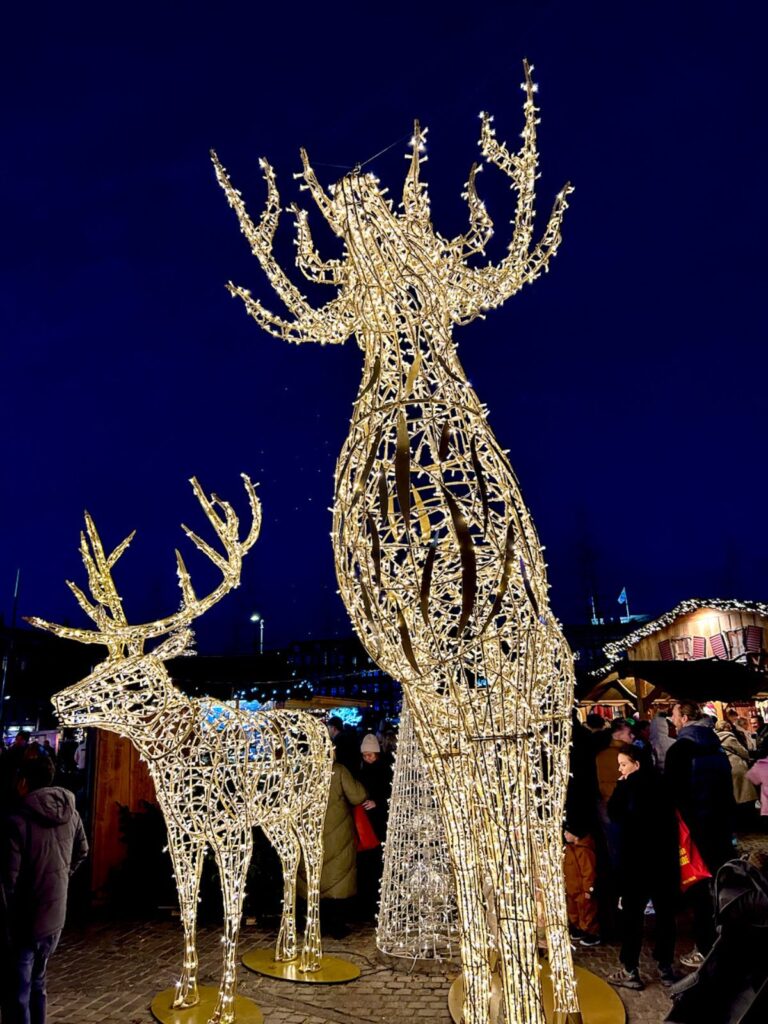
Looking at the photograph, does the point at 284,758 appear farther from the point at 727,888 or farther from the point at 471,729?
the point at 727,888

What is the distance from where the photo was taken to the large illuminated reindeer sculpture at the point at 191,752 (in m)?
4.34

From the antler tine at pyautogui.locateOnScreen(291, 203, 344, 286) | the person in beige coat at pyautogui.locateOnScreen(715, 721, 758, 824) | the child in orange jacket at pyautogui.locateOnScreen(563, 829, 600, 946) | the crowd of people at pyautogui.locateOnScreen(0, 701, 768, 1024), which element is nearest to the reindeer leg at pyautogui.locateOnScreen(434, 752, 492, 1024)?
the crowd of people at pyautogui.locateOnScreen(0, 701, 768, 1024)

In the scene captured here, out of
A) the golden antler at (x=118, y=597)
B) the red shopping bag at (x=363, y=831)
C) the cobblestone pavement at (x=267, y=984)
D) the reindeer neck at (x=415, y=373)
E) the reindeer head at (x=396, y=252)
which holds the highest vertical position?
the reindeer head at (x=396, y=252)

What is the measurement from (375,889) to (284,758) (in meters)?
2.50

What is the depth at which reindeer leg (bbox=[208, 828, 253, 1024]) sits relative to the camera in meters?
4.04

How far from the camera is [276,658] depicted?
10953 millimetres

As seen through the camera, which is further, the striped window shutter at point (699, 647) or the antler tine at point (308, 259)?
the striped window shutter at point (699, 647)

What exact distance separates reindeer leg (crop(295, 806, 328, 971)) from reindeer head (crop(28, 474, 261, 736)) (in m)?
1.51

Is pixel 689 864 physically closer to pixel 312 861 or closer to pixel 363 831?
pixel 312 861

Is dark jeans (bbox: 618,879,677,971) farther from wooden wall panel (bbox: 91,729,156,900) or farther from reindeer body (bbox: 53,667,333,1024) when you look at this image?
wooden wall panel (bbox: 91,729,156,900)

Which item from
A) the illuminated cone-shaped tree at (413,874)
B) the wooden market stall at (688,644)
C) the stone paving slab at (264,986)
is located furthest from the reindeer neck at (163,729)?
the wooden market stall at (688,644)

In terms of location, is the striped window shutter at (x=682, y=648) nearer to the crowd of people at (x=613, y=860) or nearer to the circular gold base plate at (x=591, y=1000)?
the crowd of people at (x=613, y=860)

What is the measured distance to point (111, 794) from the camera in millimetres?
7324

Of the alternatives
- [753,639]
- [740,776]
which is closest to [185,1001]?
[740,776]
